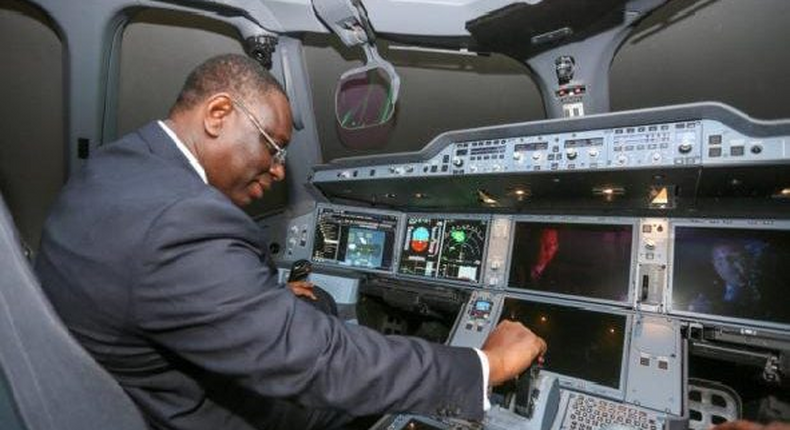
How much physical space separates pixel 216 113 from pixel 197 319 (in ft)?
2.03

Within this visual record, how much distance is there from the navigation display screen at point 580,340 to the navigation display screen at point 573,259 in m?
0.15

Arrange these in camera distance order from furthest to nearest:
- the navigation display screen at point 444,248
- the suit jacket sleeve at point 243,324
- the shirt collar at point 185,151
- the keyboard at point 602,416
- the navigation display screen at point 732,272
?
the navigation display screen at point 444,248
the navigation display screen at point 732,272
the keyboard at point 602,416
the shirt collar at point 185,151
the suit jacket sleeve at point 243,324

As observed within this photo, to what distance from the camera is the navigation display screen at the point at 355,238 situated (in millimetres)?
3406

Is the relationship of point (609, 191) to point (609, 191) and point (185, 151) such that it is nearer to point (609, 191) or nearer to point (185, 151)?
point (609, 191)

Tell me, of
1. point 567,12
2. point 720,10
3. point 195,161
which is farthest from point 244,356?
point 720,10

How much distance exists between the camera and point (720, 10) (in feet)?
6.37

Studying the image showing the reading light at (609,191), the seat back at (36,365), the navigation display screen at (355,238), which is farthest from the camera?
the navigation display screen at (355,238)

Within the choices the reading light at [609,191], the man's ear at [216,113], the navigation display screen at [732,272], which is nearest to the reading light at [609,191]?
the reading light at [609,191]


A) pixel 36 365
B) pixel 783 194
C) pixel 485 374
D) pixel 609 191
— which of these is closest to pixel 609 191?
pixel 609 191

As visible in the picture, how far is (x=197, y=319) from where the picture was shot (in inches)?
33.5

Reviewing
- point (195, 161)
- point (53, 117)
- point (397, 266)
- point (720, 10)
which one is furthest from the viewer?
point (397, 266)

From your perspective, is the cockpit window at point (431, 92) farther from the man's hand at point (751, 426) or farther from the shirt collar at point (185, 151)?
the man's hand at point (751, 426)

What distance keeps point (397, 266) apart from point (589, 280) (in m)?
1.35

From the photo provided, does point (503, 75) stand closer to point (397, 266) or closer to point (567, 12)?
point (567, 12)
